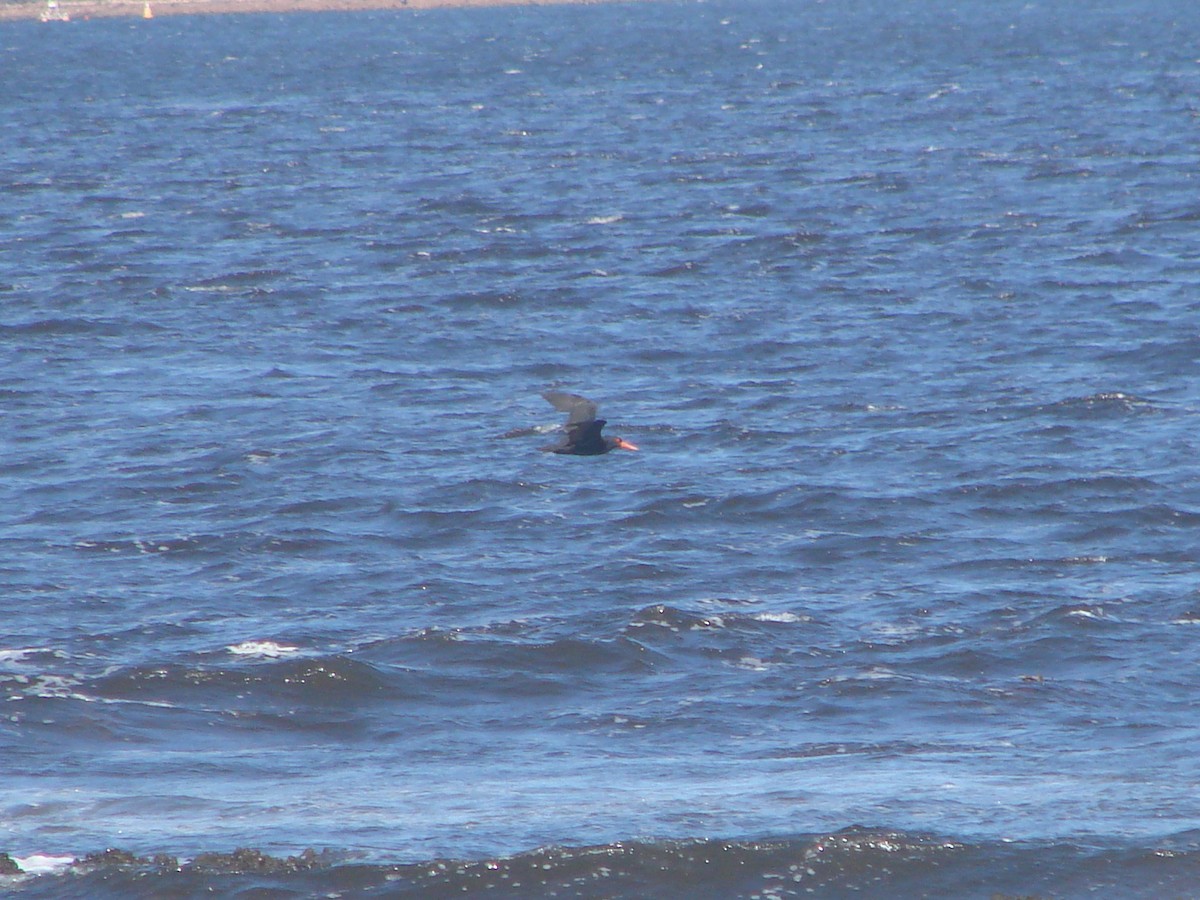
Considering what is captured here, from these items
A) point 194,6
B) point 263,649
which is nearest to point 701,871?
point 263,649

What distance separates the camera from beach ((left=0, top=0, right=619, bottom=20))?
17038cm

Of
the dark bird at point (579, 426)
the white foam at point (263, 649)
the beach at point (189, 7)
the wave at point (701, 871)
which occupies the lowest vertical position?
the white foam at point (263, 649)

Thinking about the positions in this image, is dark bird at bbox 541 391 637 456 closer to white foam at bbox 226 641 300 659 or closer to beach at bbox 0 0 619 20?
white foam at bbox 226 641 300 659

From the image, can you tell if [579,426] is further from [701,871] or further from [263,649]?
[701,871]

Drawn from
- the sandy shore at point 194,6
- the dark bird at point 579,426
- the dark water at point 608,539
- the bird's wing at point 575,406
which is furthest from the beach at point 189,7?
the bird's wing at point 575,406

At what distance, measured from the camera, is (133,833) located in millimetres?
11328

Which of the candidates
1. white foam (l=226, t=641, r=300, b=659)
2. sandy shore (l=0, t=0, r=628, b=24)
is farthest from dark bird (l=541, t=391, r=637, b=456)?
sandy shore (l=0, t=0, r=628, b=24)

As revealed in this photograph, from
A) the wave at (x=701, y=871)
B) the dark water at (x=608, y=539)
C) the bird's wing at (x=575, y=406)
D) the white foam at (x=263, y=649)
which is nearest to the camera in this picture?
the wave at (x=701, y=871)

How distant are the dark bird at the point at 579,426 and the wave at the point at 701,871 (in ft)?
23.3

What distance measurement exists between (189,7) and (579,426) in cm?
16949

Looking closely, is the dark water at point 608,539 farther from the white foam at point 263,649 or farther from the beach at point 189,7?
the beach at point 189,7

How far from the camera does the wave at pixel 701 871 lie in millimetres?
10609

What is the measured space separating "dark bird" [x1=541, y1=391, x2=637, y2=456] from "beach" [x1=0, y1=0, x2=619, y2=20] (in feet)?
538

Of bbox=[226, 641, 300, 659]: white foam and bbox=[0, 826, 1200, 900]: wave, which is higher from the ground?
bbox=[0, 826, 1200, 900]: wave
